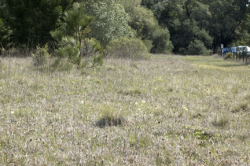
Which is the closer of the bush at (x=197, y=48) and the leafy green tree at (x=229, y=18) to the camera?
the bush at (x=197, y=48)

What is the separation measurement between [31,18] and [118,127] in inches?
588

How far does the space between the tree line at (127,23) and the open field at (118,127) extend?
4.94 m

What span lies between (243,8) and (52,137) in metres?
51.0

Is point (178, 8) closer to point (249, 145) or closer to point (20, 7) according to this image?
point (20, 7)

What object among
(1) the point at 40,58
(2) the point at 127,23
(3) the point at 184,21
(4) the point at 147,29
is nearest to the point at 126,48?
(1) the point at 40,58

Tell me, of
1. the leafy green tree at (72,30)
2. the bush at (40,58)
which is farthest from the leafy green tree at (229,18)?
the bush at (40,58)

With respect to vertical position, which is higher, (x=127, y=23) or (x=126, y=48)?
(x=127, y=23)

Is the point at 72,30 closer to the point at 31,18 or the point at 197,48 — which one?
the point at 31,18

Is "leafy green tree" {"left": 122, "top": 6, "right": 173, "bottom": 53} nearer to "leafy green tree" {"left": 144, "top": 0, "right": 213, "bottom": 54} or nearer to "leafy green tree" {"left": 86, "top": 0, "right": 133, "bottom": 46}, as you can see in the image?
"leafy green tree" {"left": 144, "top": 0, "right": 213, "bottom": 54}

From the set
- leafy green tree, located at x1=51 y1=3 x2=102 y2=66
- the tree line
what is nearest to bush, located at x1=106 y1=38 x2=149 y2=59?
the tree line

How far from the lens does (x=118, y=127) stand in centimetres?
407

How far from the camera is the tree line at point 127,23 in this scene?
15.8 m

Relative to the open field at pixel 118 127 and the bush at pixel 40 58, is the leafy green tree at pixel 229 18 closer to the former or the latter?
the bush at pixel 40 58

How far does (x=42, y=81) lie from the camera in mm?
7488
